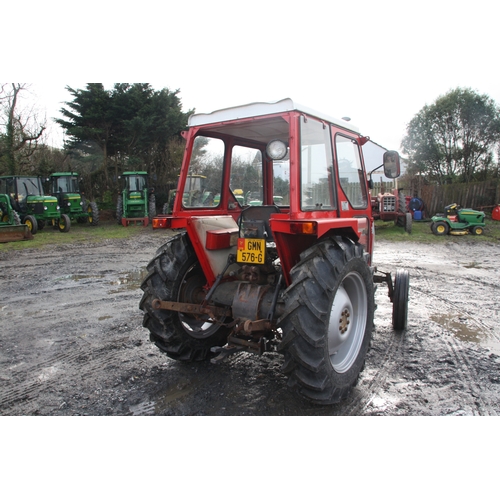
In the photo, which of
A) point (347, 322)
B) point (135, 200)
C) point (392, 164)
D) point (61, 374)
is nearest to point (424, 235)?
point (392, 164)

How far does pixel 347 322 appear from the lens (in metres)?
3.16

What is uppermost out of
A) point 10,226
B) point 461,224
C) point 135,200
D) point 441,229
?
point 135,200

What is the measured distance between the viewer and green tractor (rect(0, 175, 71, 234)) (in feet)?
49.4

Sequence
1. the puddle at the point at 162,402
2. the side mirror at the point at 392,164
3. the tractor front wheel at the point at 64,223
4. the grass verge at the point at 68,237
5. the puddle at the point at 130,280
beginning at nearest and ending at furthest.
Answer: the puddle at the point at 162,402 < the side mirror at the point at 392,164 < the puddle at the point at 130,280 < the grass verge at the point at 68,237 < the tractor front wheel at the point at 64,223

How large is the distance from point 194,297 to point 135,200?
1491cm

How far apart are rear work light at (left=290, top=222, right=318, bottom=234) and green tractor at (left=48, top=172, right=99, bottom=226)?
53.6 feet

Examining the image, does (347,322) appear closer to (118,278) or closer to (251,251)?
(251,251)

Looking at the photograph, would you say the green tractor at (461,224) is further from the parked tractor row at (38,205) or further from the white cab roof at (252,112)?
the parked tractor row at (38,205)

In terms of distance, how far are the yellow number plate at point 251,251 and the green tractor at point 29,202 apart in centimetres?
1383

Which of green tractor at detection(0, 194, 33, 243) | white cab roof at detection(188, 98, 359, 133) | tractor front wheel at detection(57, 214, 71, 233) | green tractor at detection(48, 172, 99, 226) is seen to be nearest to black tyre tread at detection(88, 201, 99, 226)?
green tractor at detection(48, 172, 99, 226)

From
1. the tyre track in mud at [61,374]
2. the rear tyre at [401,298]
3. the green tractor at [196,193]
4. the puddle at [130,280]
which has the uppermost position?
the green tractor at [196,193]

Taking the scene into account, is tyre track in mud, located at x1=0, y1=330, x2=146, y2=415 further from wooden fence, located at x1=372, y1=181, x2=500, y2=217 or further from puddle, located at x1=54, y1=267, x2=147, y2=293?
wooden fence, located at x1=372, y1=181, x2=500, y2=217

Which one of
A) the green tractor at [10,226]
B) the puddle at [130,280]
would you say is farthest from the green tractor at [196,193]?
the green tractor at [10,226]

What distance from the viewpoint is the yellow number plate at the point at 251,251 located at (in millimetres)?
3117
